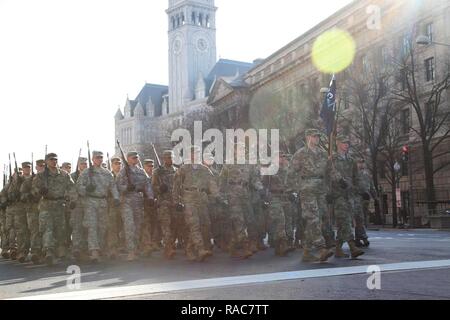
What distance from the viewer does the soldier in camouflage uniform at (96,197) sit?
44.8ft

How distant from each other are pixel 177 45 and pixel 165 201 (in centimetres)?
12368

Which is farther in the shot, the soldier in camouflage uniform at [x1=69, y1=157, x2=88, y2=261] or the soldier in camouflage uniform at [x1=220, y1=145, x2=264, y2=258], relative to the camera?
the soldier in camouflage uniform at [x1=69, y1=157, x2=88, y2=261]

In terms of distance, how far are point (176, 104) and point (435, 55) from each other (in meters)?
98.7

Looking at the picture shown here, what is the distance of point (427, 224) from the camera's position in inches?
1387

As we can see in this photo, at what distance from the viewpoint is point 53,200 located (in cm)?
1433

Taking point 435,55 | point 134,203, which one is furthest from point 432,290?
point 435,55

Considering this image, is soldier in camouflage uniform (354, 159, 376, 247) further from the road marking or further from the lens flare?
the lens flare

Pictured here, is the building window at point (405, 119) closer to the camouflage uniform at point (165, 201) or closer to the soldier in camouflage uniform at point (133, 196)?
the camouflage uniform at point (165, 201)

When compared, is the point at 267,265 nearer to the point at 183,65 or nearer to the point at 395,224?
the point at 395,224

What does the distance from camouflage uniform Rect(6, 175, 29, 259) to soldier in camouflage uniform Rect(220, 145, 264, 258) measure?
498cm

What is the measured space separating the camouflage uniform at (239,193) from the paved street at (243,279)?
585 millimetres

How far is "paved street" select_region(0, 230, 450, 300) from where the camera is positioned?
304 inches

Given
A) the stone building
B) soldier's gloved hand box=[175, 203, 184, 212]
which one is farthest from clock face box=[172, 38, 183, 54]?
soldier's gloved hand box=[175, 203, 184, 212]

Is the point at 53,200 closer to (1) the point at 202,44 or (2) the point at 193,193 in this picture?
(2) the point at 193,193
